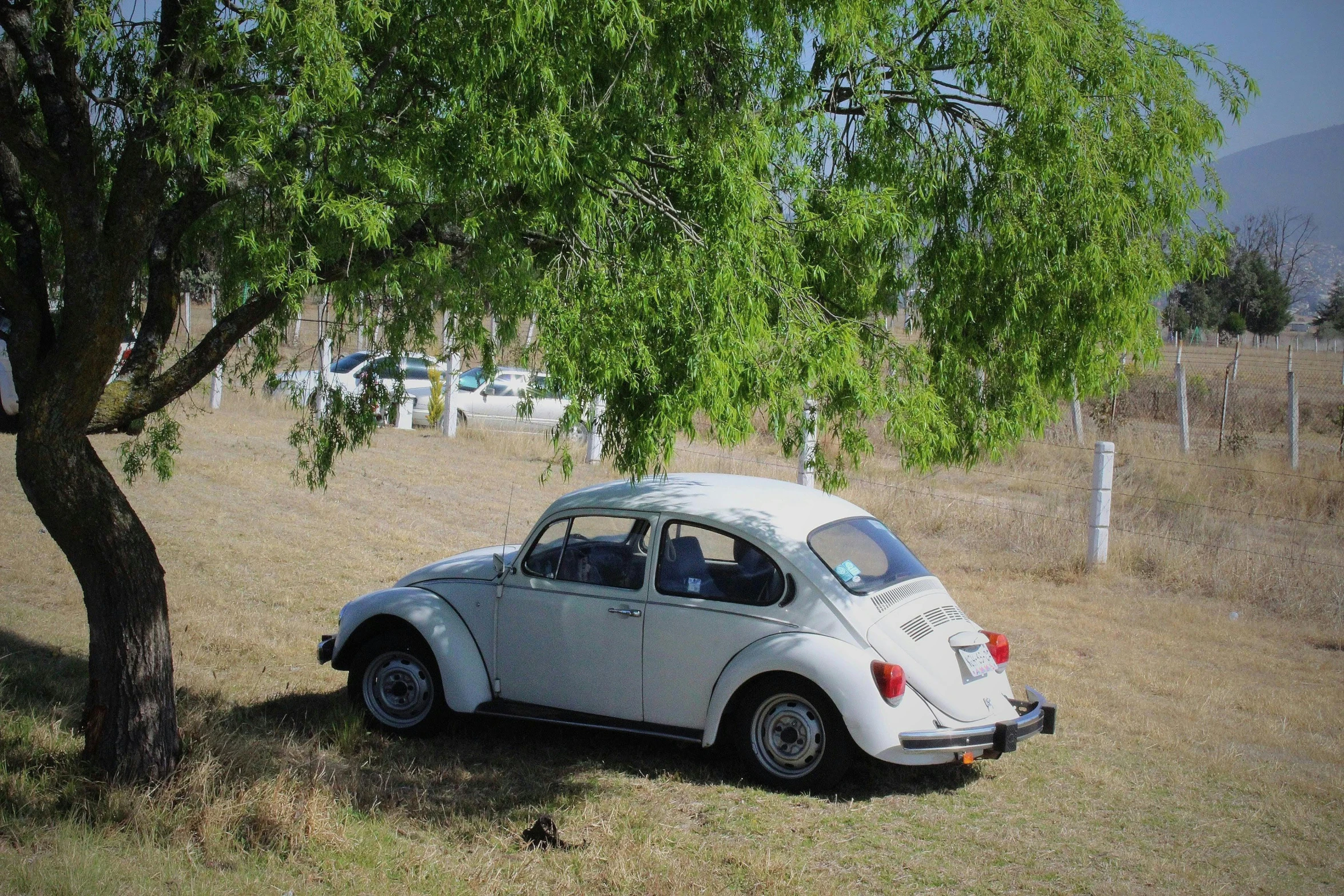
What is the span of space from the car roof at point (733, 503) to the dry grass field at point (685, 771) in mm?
1433

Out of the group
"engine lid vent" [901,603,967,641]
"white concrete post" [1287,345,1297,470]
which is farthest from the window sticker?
"white concrete post" [1287,345,1297,470]

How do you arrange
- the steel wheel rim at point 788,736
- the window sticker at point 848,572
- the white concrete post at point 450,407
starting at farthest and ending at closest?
the white concrete post at point 450,407 → the window sticker at point 848,572 → the steel wheel rim at point 788,736

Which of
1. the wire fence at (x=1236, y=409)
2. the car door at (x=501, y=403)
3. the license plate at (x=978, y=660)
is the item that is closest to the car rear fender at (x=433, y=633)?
the license plate at (x=978, y=660)

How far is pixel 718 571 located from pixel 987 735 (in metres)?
1.68

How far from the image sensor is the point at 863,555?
6.49 metres

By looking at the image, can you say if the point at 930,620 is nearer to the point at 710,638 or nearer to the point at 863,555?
the point at 863,555

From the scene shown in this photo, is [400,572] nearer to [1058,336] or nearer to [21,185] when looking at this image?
[21,185]

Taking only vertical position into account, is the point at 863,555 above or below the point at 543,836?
above

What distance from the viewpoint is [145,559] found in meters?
5.88

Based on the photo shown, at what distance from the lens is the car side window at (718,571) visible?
617cm

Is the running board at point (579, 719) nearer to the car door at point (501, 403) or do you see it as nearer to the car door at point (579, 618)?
the car door at point (579, 618)

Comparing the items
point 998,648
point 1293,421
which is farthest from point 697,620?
point 1293,421

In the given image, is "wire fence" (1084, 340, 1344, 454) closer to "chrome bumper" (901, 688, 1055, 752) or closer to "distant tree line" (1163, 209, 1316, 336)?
"chrome bumper" (901, 688, 1055, 752)

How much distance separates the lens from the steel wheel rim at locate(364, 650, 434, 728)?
270 inches
